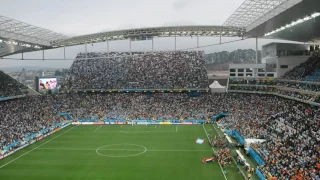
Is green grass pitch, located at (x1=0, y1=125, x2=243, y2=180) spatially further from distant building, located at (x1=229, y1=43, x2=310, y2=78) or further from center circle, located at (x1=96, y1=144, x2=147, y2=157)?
distant building, located at (x1=229, y1=43, x2=310, y2=78)

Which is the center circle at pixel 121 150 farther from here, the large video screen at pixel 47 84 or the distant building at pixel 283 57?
the large video screen at pixel 47 84

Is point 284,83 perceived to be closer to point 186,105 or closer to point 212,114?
point 212,114

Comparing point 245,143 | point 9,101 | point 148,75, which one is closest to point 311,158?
point 245,143

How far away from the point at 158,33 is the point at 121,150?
2277 cm

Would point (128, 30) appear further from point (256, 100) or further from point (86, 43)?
point (256, 100)

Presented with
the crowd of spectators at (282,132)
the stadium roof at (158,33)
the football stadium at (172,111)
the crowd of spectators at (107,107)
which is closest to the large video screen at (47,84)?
the football stadium at (172,111)

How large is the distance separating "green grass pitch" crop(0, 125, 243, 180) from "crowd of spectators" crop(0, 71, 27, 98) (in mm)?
15931

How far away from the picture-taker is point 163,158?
27672mm

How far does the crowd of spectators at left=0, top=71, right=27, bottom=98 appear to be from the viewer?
160 ft

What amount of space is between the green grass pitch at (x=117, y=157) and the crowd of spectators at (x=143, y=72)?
17685mm

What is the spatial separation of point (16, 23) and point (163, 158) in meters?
24.1

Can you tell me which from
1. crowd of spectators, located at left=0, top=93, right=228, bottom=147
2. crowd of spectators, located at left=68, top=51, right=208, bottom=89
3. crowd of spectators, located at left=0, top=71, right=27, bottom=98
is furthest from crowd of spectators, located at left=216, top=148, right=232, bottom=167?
crowd of spectators, located at left=0, top=71, right=27, bottom=98

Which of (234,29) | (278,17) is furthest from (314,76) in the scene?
(234,29)

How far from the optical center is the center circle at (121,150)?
2923 cm
